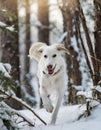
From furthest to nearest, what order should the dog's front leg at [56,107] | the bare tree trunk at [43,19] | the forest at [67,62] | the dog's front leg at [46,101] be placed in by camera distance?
the bare tree trunk at [43,19] < the dog's front leg at [46,101] < the dog's front leg at [56,107] < the forest at [67,62]

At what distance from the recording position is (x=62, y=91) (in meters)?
7.58

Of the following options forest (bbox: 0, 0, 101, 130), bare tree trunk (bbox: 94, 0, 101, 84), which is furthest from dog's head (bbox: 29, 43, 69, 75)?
bare tree trunk (bbox: 94, 0, 101, 84)

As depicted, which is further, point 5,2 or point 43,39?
point 43,39

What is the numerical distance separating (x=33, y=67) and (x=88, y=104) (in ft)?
123

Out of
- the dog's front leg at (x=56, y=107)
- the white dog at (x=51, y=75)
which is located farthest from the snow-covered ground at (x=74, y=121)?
the white dog at (x=51, y=75)

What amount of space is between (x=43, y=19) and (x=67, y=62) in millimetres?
8049

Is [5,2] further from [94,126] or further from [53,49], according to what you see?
[94,126]

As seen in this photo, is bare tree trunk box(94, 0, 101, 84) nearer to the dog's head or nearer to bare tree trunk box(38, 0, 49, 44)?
the dog's head

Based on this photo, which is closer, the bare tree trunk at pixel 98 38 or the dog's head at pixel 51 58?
the dog's head at pixel 51 58

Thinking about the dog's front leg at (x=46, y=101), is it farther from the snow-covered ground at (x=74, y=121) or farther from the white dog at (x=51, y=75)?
the snow-covered ground at (x=74, y=121)

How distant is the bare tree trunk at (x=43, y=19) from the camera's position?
2264cm

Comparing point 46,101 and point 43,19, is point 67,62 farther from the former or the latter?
point 46,101

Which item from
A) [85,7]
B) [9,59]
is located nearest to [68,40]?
[9,59]

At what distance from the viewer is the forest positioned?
221 inches
